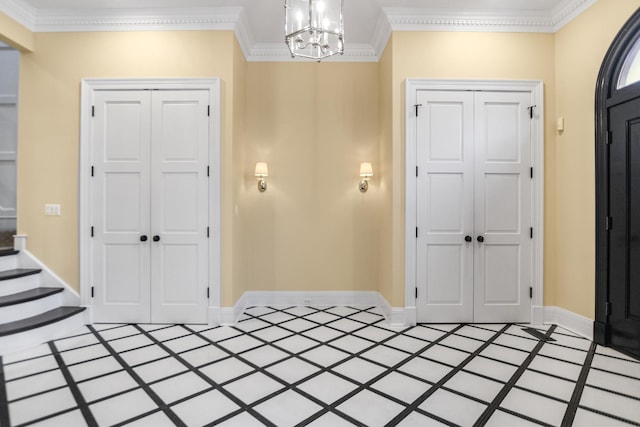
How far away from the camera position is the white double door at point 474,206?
3443mm

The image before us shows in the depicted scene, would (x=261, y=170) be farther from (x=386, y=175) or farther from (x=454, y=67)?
(x=454, y=67)

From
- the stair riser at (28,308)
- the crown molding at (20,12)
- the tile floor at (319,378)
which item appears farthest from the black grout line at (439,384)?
the crown molding at (20,12)

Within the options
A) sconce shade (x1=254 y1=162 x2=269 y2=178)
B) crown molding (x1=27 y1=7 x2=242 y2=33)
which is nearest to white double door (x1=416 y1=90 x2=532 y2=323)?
sconce shade (x1=254 y1=162 x2=269 y2=178)

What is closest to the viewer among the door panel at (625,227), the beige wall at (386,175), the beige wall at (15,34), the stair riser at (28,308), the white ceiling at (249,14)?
the door panel at (625,227)

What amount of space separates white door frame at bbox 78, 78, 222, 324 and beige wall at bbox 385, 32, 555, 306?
197cm

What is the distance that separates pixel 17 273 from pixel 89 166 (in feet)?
4.37

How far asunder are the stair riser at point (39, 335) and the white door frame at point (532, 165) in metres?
3.53

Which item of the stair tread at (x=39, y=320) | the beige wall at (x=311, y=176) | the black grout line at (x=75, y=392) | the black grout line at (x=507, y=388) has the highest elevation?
the beige wall at (x=311, y=176)

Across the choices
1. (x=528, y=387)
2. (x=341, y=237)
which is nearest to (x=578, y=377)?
(x=528, y=387)

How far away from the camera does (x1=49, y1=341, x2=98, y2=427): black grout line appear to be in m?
1.85

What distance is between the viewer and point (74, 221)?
3.47 meters

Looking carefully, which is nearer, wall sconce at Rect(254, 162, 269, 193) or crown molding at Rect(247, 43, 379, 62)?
wall sconce at Rect(254, 162, 269, 193)

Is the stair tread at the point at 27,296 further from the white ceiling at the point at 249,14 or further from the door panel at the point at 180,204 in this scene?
the white ceiling at the point at 249,14

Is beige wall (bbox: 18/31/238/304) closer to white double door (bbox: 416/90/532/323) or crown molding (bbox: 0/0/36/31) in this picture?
crown molding (bbox: 0/0/36/31)
